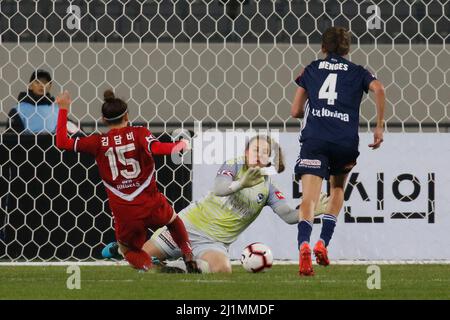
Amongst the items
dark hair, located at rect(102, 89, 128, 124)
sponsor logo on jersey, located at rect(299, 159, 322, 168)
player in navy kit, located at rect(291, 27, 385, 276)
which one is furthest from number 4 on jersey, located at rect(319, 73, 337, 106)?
dark hair, located at rect(102, 89, 128, 124)

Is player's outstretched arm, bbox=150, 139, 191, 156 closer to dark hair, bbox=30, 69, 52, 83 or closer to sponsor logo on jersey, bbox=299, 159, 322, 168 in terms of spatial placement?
sponsor logo on jersey, bbox=299, 159, 322, 168

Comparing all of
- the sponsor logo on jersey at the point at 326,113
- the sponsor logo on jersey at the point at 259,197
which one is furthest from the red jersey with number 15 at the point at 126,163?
the sponsor logo on jersey at the point at 326,113

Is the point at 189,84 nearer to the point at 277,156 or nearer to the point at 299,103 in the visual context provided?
the point at 277,156

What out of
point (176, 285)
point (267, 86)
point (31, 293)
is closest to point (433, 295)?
point (176, 285)

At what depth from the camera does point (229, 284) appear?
548 centimetres

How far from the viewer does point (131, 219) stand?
6.23 m

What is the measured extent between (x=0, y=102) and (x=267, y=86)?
182 centimetres

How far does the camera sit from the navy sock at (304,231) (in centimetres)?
595

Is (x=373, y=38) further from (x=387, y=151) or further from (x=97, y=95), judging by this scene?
(x=97, y=95)

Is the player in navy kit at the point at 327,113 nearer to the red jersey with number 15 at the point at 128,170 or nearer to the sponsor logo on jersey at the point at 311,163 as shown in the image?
the sponsor logo on jersey at the point at 311,163

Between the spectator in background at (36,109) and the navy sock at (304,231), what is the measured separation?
2257 millimetres

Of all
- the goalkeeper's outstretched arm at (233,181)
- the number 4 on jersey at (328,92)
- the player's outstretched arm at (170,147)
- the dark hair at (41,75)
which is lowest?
the goalkeeper's outstretched arm at (233,181)

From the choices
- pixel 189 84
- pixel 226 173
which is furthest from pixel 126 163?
pixel 189 84

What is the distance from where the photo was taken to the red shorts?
6230mm
